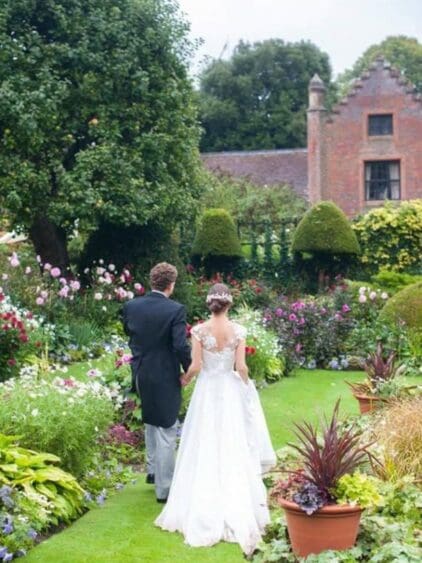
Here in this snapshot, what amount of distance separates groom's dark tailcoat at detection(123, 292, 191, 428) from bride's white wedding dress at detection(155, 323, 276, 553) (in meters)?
0.32

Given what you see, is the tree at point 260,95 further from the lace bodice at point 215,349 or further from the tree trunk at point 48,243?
the lace bodice at point 215,349

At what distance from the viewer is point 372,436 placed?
805 centimetres

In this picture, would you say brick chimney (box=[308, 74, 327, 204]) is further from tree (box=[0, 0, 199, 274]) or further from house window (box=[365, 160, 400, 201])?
tree (box=[0, 0, 199, 274])

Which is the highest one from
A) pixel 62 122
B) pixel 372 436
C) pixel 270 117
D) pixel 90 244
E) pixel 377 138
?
pixel 270 117

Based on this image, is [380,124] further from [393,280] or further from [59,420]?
[59,420]

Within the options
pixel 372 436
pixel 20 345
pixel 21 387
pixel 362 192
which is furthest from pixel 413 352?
pixel 362 192

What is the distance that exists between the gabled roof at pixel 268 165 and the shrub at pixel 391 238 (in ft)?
47.9

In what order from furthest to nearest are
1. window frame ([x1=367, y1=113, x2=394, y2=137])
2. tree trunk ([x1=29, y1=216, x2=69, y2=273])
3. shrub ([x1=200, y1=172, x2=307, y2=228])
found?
window frame ([x1=367, y1=113, x2=394, y2=137]), shrub ([x1=200, y1=172, x2=307, y2=228]), tree trunk ([x1=29, y1=216, x2=69, y2=273])

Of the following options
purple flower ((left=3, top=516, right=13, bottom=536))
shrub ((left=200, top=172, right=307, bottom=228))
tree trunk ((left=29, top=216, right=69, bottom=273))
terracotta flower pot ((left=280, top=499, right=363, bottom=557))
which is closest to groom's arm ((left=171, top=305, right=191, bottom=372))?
terracotta flower pot ((left=280, top=499, right=363, bottom=557))

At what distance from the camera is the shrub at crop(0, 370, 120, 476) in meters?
7.38

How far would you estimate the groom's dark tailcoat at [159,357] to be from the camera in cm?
743

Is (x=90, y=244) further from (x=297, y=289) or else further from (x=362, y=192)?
(x=362, y=192)

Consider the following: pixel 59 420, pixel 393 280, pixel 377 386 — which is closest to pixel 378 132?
pixel 393 280

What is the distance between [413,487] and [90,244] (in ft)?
47.2
